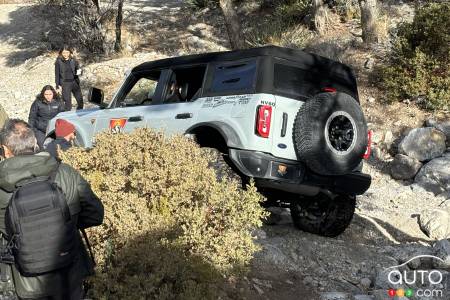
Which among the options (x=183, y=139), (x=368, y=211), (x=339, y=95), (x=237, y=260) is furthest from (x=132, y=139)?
(x=368, y=211)

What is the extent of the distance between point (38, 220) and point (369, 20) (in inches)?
433

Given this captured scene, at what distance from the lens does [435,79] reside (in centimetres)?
1015

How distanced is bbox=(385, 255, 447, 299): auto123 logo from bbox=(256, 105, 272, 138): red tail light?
1.77 metres

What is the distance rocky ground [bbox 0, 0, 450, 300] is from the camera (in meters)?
4.83

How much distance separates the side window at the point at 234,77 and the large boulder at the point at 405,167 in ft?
15.6

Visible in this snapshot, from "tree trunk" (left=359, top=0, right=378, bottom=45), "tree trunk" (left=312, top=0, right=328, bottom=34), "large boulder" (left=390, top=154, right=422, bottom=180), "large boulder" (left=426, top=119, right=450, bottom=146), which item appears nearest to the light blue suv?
"large boulder" (left=390, top=154, right=422, bottom=180)

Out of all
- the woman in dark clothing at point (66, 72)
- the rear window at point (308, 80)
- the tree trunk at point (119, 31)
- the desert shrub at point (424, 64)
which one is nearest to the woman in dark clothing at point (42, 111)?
the woman in dark clothing at point (66, 72)

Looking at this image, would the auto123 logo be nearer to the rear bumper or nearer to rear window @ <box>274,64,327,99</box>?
the rear bumper

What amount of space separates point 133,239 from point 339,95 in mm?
2654

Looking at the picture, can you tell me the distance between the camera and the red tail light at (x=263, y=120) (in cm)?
498

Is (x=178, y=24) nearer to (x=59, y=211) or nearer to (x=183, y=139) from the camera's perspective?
(x=183, y=139)

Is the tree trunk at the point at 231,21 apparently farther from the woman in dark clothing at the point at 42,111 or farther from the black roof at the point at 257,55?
the black roof at the point at 257,55

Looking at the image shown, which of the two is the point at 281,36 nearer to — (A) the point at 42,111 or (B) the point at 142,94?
(A) the point at 42,111

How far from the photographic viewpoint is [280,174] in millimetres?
5082
